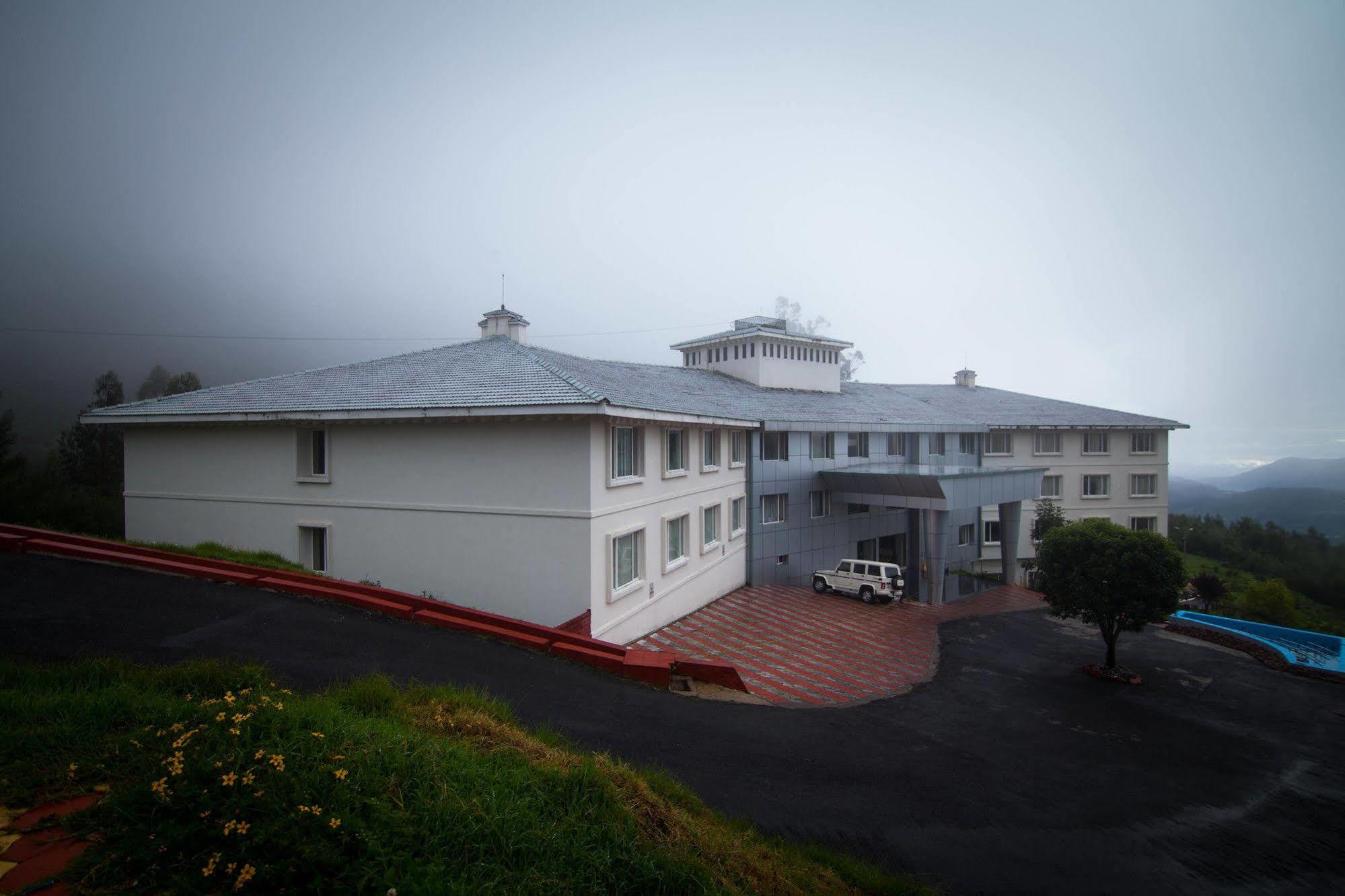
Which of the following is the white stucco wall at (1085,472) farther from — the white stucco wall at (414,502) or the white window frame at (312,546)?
the white window frame at (312,546)

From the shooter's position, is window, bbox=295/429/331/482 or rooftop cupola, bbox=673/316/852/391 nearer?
window, bbox=295/429/331/482

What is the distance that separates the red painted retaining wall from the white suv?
1339 centimetres

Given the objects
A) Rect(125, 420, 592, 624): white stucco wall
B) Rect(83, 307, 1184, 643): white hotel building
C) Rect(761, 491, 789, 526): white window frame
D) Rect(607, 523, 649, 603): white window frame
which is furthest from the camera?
Rect(761, 491, 789, 526): white window frame

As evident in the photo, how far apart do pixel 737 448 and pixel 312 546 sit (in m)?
13.1

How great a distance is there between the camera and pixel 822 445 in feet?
84.2

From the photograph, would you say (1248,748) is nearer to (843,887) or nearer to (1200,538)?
(843,887)

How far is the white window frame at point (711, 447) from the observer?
18.8 m

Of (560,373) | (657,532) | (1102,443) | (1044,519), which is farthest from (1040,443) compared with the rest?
(560,373)

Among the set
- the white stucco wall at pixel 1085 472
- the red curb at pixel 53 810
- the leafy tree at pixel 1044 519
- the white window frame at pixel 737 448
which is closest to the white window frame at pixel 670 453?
the white window frame at pixel 737 448

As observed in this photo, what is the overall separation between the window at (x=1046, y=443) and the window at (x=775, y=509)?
730 inches

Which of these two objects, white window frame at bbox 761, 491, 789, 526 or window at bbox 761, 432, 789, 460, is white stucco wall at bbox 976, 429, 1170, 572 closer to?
white window frame at bbox 761, 491, 789, 526

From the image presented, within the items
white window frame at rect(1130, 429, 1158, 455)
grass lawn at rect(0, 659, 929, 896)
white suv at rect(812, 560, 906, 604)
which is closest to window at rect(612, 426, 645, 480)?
grass lawn at rect(0, 659, 929, 896)

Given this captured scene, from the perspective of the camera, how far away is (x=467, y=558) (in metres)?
13.5

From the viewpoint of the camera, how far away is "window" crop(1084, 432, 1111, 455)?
34.6 metres
